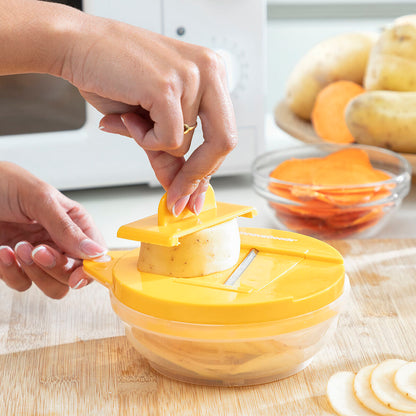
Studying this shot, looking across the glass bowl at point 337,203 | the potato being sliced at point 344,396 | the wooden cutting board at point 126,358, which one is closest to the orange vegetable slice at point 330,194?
the glass bowl at point 337,203

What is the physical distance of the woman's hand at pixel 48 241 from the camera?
2.44 feet

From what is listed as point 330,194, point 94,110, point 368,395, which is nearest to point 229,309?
point 368,395

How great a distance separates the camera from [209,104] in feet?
1.86

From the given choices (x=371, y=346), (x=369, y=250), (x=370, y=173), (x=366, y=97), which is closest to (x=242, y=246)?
(x=371, y=346)

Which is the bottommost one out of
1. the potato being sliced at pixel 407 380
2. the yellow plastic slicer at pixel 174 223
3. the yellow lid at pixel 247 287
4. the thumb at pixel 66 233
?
the potato being sliced at pixel 407 380

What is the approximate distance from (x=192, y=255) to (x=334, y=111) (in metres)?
0.65

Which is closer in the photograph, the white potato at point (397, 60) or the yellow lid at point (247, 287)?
the yellow lid at point (247, 287)

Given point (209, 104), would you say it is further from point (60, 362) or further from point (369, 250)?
point (369, 250)

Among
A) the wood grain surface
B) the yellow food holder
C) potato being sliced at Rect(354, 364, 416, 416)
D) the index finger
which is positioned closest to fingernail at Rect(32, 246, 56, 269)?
the yellow food holder

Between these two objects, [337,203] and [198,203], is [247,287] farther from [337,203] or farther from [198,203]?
[337,203]

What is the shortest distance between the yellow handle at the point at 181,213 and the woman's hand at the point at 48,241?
11 cm

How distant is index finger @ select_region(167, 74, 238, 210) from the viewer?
22.2 inches

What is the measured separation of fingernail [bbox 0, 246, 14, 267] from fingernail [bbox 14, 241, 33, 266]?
0.02 metres

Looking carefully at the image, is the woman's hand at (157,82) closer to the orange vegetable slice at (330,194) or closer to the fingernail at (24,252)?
the fingernail at (24,252)
